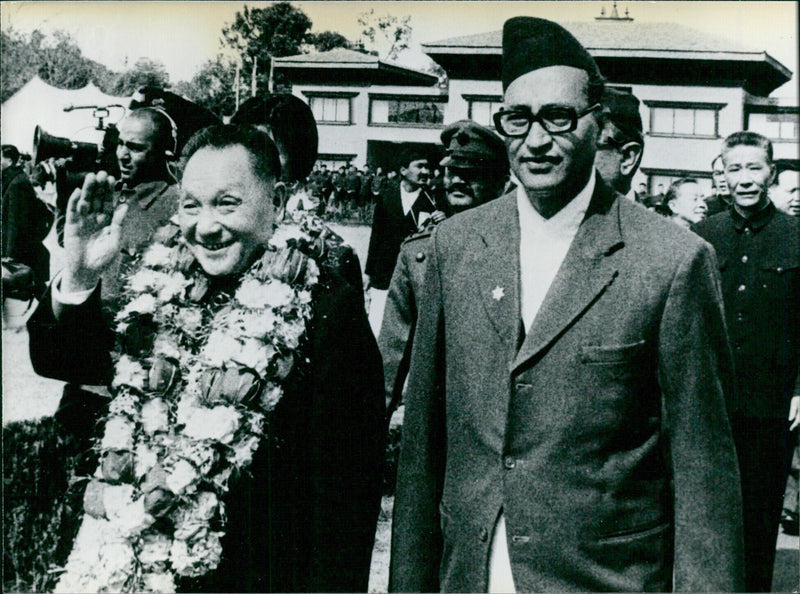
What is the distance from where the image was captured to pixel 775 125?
314cm

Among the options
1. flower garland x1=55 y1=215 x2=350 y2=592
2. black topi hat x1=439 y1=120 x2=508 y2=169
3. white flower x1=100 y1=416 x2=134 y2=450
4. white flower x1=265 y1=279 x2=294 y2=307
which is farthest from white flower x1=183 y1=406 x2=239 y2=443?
black topi hat x1=439 y1=120 x2=508 y2=169

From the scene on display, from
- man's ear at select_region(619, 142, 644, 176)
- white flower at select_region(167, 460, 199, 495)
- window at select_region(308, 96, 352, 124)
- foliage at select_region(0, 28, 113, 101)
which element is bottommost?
white flower at select_region(167, 460, 199, 495)

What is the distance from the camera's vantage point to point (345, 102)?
3.39m

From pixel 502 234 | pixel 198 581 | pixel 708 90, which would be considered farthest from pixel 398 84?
pixel 198 581

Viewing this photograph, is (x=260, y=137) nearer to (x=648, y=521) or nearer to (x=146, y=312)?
(x=146, y=312)

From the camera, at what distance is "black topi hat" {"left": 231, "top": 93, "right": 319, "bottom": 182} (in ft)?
10.7

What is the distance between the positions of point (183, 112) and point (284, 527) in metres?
1.70

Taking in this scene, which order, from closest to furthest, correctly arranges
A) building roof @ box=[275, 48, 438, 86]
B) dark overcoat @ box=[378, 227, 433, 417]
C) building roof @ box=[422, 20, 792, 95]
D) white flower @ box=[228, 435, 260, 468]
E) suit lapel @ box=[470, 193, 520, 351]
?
suit lapel @ box=[470, 193, 520, 351] < white flower @ box=[228, 435, 260, 468] < dark overcoat @ box=[378, 227, 433, 417] < building roof @ box=[422, 20, 792, 95] < building roof @ box=[275, 48, 438, 86]

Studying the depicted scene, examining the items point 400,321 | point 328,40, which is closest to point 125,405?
point 400,321

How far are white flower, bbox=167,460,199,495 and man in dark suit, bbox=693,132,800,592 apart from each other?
185cm

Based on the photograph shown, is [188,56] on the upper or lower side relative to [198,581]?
upper

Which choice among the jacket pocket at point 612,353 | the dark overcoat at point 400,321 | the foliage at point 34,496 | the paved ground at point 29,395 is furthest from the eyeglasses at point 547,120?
the foliage at point 34,496

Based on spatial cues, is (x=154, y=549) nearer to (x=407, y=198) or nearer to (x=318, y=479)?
(x=318, y=479)

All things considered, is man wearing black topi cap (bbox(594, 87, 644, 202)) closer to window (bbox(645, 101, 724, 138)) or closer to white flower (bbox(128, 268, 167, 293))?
window (bbox(645, 101, 724, 138))
